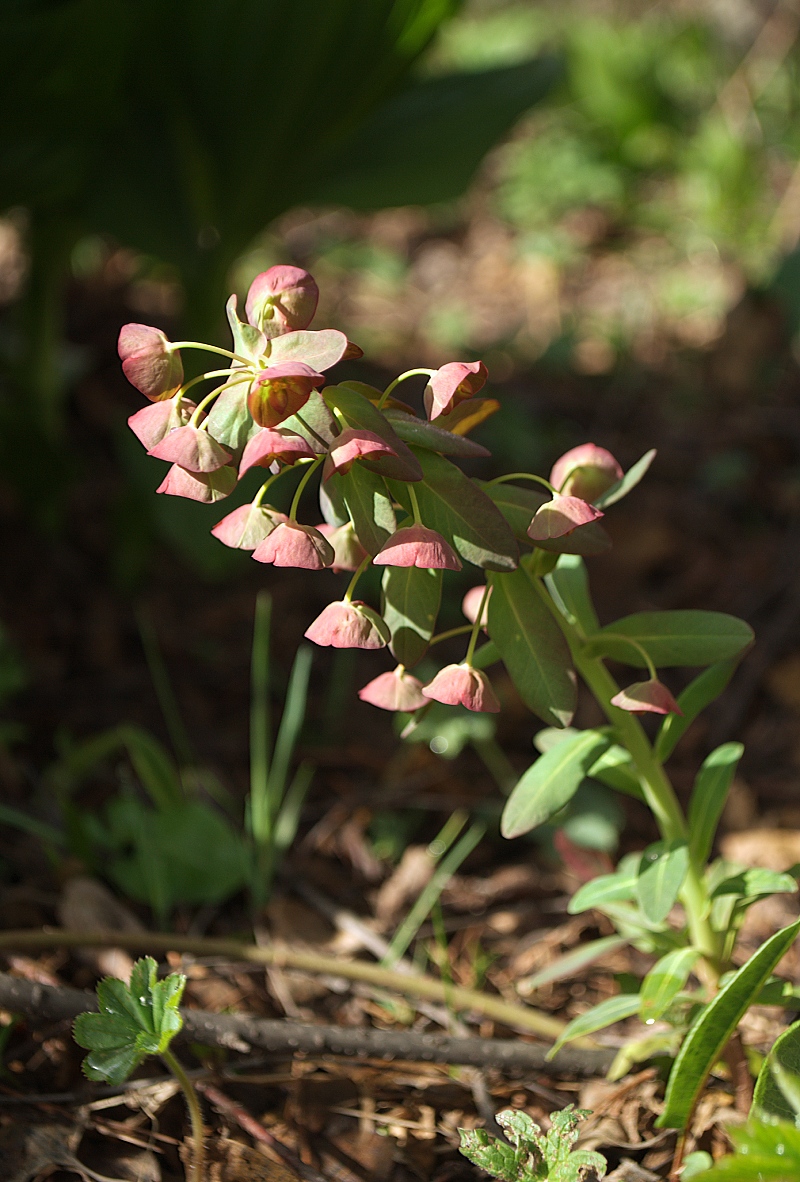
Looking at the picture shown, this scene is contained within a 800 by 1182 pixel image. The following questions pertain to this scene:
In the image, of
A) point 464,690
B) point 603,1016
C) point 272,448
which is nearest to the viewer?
point 272,448

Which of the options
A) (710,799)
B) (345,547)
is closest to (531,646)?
(345,547)

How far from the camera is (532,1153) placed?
80cm

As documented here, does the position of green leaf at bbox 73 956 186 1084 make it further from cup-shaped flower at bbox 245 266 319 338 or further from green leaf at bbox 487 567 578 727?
cup-shaped flower at bbox 245 266 319 338

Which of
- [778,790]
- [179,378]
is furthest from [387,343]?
[179,378]

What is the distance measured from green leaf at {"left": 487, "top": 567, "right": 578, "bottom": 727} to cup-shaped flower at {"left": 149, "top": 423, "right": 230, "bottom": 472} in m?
0.25

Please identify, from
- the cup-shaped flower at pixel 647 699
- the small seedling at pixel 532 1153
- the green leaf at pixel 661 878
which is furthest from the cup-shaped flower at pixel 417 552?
the small seedling at pixel 532 1153

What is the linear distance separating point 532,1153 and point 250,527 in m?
0.55

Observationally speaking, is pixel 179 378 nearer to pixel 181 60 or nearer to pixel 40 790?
pixel 40 790

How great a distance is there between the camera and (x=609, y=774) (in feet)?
3.13

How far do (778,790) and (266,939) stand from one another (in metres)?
0.83

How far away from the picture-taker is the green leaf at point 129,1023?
0.80 m

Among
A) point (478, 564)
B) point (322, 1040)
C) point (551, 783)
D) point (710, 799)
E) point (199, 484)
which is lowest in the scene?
point (322, 1040)

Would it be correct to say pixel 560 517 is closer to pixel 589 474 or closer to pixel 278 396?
pixel 589 474

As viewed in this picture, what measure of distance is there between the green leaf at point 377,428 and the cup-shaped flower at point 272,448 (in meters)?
0.05
